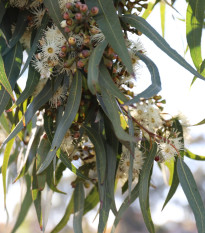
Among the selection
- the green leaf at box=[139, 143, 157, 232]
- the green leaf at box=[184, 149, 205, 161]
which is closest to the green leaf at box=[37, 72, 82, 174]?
the green leaf at box=[139, 143, 157, 232]

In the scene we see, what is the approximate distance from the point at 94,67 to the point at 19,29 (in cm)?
37

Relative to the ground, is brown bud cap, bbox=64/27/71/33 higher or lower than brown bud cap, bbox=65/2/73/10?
lower

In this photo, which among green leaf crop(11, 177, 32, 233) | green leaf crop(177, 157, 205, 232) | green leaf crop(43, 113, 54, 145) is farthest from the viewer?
green leaf crop(11, 177, 32, 233)

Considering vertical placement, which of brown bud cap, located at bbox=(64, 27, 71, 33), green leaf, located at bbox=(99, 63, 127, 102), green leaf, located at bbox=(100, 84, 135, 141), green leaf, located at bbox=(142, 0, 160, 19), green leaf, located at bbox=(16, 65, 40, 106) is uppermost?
green leaf, located at bbox=(142, 0, 160, 19)

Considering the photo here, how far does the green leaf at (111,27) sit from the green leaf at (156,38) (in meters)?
0.06

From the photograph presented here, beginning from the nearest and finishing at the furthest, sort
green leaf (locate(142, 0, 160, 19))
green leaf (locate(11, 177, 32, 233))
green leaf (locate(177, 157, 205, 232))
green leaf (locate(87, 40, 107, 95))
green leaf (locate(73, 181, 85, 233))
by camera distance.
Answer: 1. green leaf (locate(87, 40, 107, 95))
2. green leaf (locate(177, 157, 205, 232))
3. green leaf (locate(73, 181, 85, 233))
4. green leaf (locate(142, 0, 160, 19))
5. green leaf (locate(11, 177, 32, 233))

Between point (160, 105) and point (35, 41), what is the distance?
1.25 ft

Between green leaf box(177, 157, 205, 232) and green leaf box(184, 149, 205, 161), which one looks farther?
green leaf box(184, 149, 205, 161)

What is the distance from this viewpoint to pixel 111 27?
881 mm

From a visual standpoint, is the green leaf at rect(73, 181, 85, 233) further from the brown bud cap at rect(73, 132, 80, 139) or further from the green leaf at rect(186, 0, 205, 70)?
the green leaf at rect(186, 0, 205, 70)

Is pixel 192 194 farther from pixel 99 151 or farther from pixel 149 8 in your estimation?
pixel 149 8

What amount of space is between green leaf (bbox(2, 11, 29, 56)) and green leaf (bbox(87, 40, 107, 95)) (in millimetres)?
289

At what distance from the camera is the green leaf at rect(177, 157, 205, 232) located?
988 mm

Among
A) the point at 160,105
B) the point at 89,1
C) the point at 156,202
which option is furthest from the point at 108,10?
the point at 156,202
